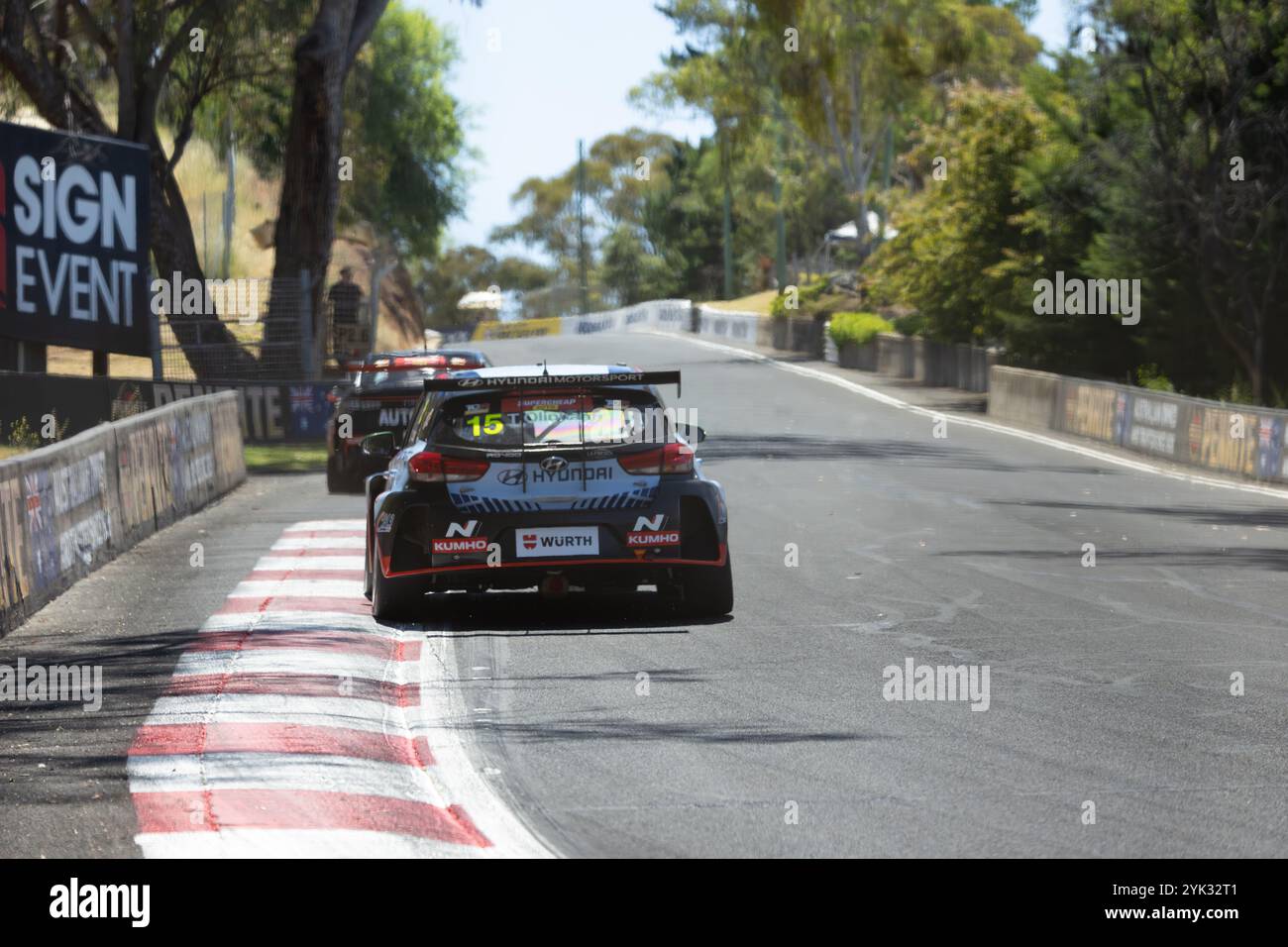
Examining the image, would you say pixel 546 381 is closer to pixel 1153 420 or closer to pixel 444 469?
pixel 444 469

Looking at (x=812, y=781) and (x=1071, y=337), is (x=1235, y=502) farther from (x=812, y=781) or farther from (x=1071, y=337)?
(x=1071, y=337)

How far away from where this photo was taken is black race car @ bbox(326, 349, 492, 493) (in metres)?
21.1

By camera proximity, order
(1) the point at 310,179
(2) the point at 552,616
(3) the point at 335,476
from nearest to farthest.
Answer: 1. (2) the point at 552,616
2. (3) the point at 335,476
3. (1) the point at 310,179

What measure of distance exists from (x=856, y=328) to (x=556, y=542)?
4617 centimetres

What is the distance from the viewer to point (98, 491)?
606 inches

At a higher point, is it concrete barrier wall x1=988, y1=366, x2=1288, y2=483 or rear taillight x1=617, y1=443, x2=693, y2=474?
rear taillight x1=617, y1=443, x2=693, y2=474

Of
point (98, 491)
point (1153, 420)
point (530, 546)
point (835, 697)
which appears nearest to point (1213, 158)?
point (1153, 420)

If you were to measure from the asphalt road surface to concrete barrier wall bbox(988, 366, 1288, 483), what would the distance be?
22.1 ft

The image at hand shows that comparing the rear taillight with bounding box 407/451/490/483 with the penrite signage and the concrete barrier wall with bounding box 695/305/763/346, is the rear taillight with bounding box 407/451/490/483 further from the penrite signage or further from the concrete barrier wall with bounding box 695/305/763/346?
the concrete barrier wall with bounding box 695/305/763/346

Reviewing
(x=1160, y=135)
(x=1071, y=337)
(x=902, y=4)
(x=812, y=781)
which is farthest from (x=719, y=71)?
(x=812, y=781)

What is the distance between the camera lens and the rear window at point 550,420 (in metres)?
11.7

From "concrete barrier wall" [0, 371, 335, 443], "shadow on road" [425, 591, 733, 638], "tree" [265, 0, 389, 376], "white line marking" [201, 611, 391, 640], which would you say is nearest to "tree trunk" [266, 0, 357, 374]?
"tree" [265, 0, 389, 376]

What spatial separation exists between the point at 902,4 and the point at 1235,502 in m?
42.0

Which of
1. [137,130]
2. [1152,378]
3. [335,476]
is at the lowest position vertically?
[335,476]
